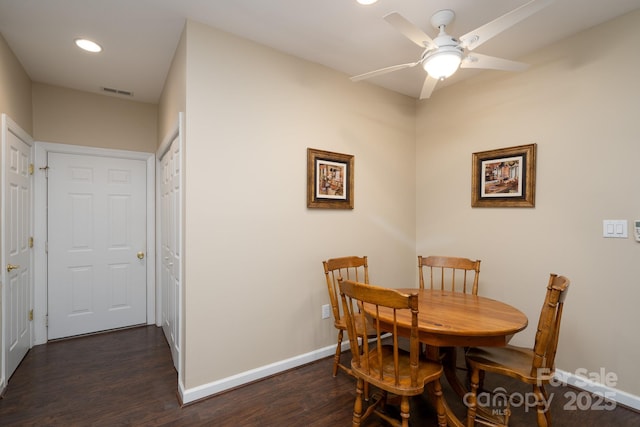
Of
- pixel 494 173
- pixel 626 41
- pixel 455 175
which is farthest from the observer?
pixel 455 175

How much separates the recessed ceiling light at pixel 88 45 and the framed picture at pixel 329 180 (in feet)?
6.26

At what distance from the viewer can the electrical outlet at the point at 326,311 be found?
2.82 meters

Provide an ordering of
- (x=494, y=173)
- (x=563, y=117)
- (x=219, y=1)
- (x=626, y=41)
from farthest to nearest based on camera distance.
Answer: (x=494, y=173) → (x=563, y=117) → (x=626, y=41) → (x=219, y=1)

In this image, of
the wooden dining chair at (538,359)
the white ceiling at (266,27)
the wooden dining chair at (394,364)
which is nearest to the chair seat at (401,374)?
the wooden dining chair at (394,364)

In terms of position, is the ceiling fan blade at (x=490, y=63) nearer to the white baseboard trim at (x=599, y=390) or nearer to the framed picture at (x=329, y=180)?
the framed picture at (x=329, y=180)

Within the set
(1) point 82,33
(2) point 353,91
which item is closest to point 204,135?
(1) point 82,33

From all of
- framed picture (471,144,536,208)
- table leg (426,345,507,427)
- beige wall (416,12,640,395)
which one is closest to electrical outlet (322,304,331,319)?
table leg (426,345,507,427)

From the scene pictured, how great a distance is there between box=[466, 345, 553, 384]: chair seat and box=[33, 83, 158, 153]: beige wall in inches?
152

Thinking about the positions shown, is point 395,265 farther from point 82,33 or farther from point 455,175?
point 82,33

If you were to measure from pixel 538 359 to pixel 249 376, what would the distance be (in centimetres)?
194

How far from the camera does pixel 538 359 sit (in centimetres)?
160

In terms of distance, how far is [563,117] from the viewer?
241cm

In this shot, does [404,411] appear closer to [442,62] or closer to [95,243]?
[442,62]

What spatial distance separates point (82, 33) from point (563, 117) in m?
3.80
